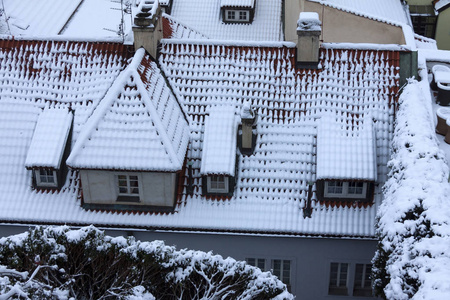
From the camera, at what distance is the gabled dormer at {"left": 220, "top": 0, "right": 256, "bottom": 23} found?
158ft

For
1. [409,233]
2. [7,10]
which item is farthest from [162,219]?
[7,10]

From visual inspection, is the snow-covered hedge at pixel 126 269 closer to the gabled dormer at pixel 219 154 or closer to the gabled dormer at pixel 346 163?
the gabled dormer at pixel 219 154

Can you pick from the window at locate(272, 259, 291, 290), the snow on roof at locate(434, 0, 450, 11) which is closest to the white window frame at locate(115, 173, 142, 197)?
the window at locate(272, 259, 291, 290)

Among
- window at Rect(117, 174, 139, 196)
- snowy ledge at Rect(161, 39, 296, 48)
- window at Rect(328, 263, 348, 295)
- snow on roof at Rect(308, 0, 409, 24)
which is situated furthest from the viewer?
snow on roof at Rect(308, 0, 409, 24)

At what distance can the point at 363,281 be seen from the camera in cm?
2953

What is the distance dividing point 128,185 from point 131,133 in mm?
2218

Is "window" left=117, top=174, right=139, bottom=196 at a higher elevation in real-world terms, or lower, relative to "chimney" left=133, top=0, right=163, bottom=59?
lower

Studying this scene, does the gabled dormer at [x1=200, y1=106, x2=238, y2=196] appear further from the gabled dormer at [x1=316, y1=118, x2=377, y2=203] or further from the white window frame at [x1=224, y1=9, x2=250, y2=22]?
the white window frame at [x1=224, y1=9, x2=250, y2=22]

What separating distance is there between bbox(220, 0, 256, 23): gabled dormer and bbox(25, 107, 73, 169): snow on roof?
21.3m

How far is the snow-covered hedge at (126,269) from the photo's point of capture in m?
22.1

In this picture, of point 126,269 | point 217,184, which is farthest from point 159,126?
point 126,269

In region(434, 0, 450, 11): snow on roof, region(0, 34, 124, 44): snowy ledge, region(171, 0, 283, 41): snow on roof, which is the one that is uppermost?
region(434, 0, 450, 11): snow on roof

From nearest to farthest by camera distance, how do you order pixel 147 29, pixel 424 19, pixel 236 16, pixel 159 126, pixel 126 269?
pixel 126 269
pixel 159 126
pixel 147 29
pixel 236 16
pixel 424 19

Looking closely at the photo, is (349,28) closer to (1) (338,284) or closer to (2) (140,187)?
(1) (338,284)
